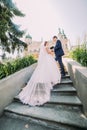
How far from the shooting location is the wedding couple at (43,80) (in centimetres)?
386

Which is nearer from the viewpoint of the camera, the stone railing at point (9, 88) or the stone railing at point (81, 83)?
the stone railing at point (81, 83)

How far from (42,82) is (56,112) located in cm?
135

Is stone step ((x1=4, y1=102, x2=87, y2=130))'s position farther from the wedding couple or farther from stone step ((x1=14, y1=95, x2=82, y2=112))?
the wedding couple

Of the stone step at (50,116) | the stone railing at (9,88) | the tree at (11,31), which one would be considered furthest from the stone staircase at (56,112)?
the tree at (11,31)

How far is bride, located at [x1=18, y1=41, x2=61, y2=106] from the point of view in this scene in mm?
3852

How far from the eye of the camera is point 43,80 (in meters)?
4.48

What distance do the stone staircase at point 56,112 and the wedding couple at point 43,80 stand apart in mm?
193

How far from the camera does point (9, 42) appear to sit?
7801 mm

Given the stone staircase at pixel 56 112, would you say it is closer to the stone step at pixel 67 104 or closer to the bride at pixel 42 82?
the stone step at pixel 67 104

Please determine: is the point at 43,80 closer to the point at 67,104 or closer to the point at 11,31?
the point at 67,104

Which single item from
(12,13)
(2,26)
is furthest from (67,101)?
(12,13)

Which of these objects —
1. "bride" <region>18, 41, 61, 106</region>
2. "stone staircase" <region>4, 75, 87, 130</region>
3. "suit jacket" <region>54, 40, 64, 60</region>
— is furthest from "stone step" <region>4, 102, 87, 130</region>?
"suit jacket" <region>54, 40, 64, 60</region>

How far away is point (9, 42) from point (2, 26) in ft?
6.80

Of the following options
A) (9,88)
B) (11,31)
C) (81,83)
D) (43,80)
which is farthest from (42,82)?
(11,31)
